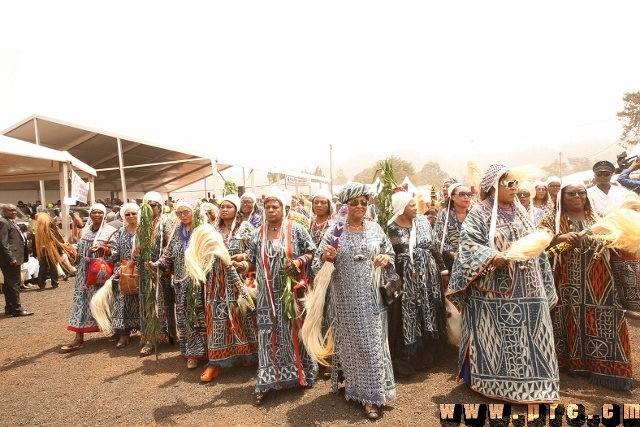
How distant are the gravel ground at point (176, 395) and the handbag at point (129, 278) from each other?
0.92 m

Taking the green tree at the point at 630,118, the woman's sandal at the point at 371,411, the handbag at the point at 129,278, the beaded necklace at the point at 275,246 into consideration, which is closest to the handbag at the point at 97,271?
the handbag at the point at 129,278

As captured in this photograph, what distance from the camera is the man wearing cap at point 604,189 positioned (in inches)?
228

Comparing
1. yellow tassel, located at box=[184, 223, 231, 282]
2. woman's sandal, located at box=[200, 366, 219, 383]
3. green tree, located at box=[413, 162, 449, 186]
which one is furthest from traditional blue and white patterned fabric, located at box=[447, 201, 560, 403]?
green tree, located at box=[413, 162, 449, 186]

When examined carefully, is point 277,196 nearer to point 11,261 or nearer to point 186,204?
point 186,204

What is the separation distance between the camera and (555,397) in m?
3.52

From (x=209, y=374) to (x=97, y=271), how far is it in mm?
2551

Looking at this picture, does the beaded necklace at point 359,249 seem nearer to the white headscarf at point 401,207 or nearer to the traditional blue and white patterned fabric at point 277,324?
the traditional blue and white patterned fabric at point 277,324

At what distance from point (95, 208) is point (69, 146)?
1452 cm

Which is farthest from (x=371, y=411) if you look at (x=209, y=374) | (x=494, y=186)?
(x=494, y=186)

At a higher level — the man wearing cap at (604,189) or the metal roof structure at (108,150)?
the metal roof structure at (108,150)

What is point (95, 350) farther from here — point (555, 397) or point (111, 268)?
point (555, 397)

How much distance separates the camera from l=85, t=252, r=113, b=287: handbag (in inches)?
243

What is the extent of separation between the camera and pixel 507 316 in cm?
363

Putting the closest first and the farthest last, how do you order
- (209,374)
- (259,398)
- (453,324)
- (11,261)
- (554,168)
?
(259,398), (209,374), (453,324), (11,261), (554,168)
